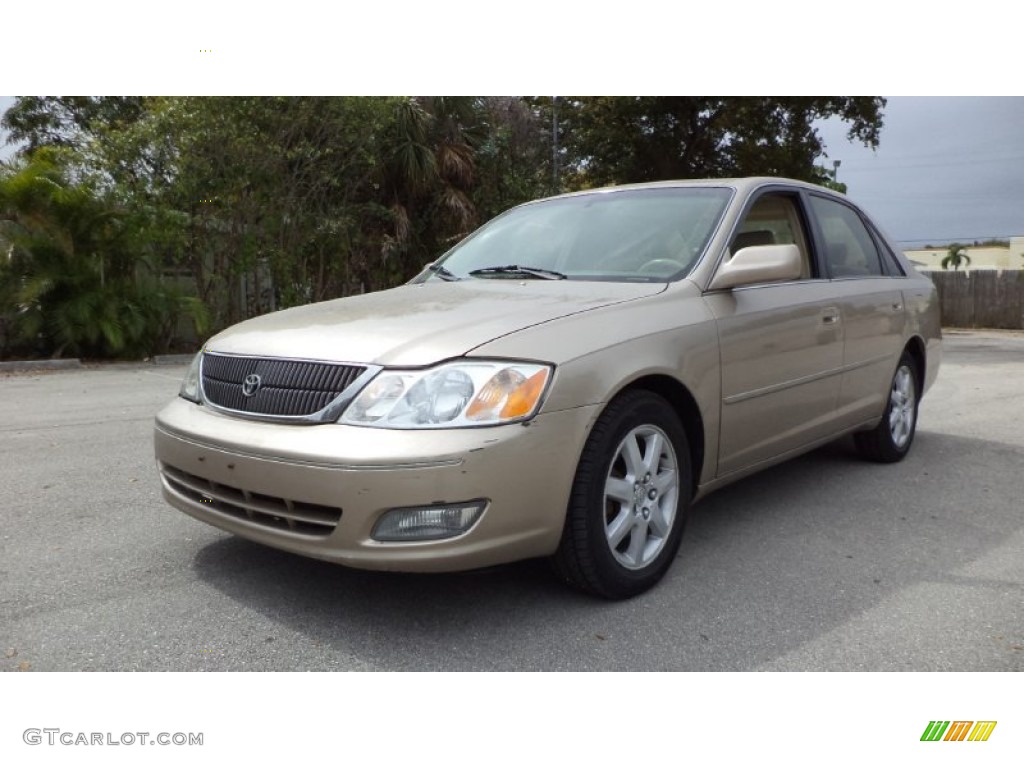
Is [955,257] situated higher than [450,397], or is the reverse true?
[450,397]

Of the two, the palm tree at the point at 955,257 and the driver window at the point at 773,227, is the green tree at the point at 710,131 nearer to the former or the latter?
the driver window at the point at 773,227

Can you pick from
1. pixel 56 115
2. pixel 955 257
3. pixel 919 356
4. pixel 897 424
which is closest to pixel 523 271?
pixel 897 424

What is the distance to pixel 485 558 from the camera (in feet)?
9.04

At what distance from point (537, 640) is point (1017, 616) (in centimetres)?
173

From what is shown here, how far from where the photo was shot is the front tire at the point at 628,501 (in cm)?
294

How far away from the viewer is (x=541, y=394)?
2797 mm

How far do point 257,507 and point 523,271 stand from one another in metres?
1.69

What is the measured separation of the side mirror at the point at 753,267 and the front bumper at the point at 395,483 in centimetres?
107

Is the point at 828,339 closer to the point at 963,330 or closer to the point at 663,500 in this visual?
the point at 663,500

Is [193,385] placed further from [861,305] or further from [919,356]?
[919,356]

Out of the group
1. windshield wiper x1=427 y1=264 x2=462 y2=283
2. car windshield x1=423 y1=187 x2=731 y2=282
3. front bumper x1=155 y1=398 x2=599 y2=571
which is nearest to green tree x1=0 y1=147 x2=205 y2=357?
windshield wiper x1=427 y1=264 x2=462 y2=283

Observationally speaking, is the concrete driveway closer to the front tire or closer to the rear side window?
the front tire

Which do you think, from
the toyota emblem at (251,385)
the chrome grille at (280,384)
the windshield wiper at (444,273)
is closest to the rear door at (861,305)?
the windshield wiper at (444,273)

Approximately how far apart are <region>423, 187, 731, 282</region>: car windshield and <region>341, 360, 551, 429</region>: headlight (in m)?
1.13
